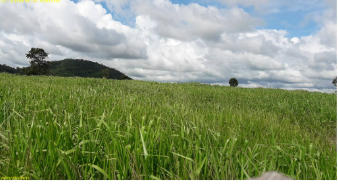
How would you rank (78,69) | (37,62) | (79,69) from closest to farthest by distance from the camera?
1. (37,62)
2. (78,69)
3. (79,69)

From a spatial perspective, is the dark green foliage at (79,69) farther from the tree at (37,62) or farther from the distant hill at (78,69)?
the tree at (37,62)

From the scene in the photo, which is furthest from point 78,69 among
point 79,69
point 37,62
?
point 37,62

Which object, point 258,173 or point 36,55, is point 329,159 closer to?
point 258,173

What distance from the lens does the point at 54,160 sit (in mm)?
2172

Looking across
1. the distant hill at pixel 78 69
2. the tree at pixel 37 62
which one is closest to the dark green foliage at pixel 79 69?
the distant hill at pixel 78 69

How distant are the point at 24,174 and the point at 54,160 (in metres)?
0.27

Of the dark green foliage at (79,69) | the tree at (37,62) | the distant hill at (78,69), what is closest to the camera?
the tree at (37,62)

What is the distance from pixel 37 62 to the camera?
66250 mm

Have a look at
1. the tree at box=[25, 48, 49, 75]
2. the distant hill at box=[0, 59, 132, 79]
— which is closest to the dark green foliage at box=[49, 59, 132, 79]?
the distant hill at box=[0, 59, 132, 79]

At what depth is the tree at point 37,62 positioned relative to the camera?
214 ft

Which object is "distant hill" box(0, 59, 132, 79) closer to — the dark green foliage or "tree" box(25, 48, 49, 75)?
the dark green foliage

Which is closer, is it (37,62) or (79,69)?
(37,62)

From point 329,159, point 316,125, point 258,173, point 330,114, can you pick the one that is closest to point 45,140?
point 258,173

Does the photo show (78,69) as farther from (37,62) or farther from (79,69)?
(37,62)
